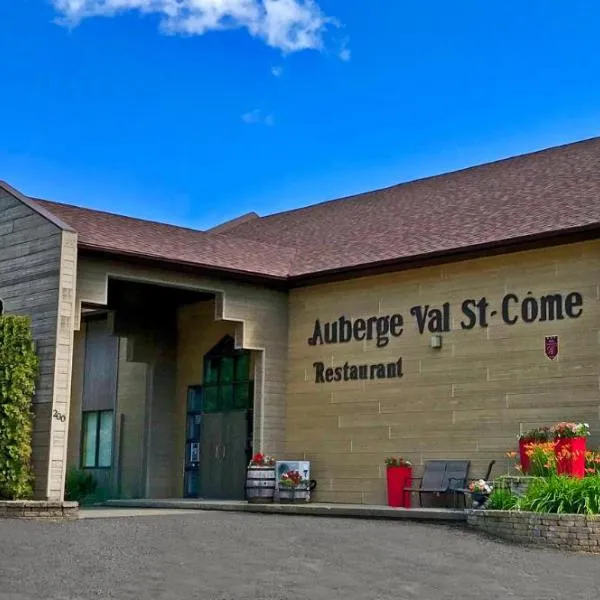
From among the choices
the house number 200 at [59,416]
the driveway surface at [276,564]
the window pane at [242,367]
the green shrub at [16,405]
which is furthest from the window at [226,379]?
the driveway surface at [276,564]

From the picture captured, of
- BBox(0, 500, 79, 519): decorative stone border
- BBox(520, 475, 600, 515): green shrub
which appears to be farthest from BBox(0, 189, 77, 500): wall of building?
BBox(520, 475, 600, 515): green shrub

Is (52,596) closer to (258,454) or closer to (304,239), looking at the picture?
(258,454)

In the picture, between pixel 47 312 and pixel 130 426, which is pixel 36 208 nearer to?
pixel 47 312

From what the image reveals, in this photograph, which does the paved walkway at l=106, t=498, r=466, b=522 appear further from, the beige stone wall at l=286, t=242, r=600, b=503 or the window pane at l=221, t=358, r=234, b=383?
the window pane at l=221, t=358, r=234, b=383

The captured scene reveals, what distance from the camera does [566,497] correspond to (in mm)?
14078

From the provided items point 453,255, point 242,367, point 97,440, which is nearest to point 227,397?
point 242,367

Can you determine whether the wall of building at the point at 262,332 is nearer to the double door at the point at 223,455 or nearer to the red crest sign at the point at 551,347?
the double door at the point at 223,455

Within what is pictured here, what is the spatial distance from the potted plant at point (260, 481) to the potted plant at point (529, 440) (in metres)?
5.16

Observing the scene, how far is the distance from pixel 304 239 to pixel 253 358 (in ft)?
12.4

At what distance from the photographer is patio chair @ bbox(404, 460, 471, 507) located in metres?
18.1

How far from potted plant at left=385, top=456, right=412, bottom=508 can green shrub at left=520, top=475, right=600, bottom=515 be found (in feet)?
14.1

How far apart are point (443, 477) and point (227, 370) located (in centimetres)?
635

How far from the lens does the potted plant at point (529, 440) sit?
1673cm

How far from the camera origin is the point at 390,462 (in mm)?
18969
